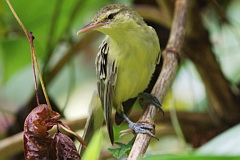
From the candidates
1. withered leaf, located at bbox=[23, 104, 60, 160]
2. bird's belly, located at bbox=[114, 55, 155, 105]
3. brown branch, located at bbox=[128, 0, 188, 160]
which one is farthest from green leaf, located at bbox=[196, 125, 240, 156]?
bird's belly, located at bbox=[114, 55, 155, 105]

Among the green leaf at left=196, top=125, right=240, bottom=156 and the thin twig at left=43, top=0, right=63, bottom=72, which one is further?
the thin twig at left=43, top=0, right=63, bottom=72

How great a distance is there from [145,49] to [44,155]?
1026 millimetres

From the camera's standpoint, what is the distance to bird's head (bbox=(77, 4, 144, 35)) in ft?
6.32

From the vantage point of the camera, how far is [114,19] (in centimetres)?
200

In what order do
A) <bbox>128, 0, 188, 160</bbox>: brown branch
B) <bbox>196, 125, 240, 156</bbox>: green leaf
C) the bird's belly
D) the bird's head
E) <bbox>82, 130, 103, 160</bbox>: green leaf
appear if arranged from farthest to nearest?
1. the bird's belly
2. the bird's head
3. <bbox>128, 0, 188, 160</bbox>: brown branch
4. <bbox>196, 125, 240, 156</bbox>: green leaf
5. <bbox>82, 130, 103, 160</bbox>: green leaf

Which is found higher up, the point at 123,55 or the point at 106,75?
the point at 123,55

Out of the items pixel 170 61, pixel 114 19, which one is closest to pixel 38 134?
pixel 170 61

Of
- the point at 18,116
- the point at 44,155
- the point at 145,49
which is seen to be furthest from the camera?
the point at 18,116

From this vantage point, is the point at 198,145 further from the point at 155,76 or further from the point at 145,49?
the point at 145,49

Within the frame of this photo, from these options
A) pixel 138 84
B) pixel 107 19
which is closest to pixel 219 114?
pixel 138 84

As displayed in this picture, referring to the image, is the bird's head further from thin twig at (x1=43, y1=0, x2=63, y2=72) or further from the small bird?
thin twig at (x1=43, y1=0, x2=63, y2=72)

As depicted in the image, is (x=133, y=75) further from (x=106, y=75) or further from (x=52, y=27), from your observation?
(x=52, y=27)

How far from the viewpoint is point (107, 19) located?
77.5 inches

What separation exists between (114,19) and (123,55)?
18 cm
